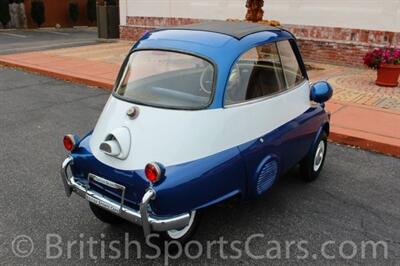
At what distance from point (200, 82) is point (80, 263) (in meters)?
1.66

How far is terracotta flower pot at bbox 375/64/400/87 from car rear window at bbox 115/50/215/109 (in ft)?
20.3

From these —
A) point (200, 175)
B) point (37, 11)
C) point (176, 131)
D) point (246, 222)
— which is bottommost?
point (246, 222)

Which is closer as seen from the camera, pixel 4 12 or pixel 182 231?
pixel 182 231

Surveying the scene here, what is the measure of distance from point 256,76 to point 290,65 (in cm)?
62

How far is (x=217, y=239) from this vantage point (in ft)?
11.3

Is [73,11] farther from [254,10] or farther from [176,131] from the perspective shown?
[176,131]

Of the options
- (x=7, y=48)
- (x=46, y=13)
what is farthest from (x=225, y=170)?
(x=46, y=13)

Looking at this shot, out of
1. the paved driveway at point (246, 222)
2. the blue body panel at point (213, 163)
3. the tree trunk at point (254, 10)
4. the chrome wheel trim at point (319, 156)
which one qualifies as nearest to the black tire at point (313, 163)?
the chrome wheel trim at point (319, 156)

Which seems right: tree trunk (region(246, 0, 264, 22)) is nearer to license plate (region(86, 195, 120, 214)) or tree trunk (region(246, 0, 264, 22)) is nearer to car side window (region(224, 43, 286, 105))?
car side window (region(224, 43, 286, 105))

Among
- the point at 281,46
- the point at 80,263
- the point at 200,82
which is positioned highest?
the point at 281,46

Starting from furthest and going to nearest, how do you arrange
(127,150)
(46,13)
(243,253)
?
1. (46,13)
2. (243,253)
3. (127,150)

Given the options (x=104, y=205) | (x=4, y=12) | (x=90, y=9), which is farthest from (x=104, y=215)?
(x=90, y=9)

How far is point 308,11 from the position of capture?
36.3ft

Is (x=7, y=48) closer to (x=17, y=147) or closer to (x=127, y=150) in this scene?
(x=17, y=147)
